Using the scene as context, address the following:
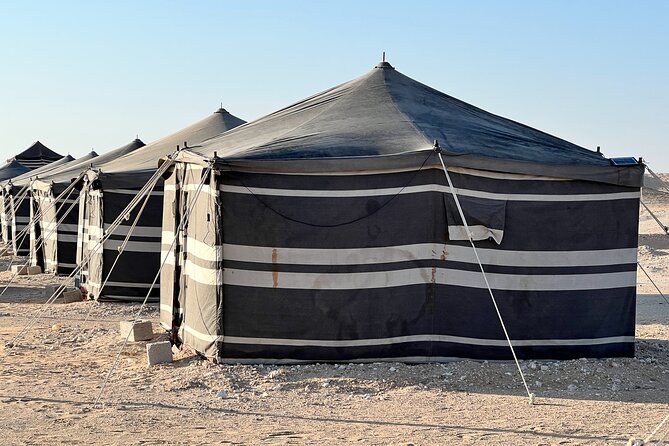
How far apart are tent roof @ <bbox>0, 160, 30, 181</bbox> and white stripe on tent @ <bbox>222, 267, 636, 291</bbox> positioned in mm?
25330

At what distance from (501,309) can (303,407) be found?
104 inches

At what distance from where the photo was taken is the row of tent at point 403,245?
880cm

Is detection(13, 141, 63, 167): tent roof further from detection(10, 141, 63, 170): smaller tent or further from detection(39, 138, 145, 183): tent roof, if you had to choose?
detection(39, 138, 145, 183): tent roof

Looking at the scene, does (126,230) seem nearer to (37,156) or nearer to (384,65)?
(384,65)

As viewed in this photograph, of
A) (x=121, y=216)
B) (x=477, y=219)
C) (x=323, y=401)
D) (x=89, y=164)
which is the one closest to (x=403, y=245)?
(x=477, y=219)

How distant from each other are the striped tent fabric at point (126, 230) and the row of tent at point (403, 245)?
14.6ft

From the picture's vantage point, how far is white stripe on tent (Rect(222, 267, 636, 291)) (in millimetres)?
8820

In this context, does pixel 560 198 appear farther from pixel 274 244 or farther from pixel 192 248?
pixel 192 248

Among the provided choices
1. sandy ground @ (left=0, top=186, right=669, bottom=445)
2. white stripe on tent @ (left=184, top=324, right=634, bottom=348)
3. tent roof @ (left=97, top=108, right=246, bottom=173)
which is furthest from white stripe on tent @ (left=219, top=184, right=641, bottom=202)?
tent roof @ (left=97, top=108, right=246, bottom=173)

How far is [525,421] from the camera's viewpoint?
23.2ft

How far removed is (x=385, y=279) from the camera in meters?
8.89

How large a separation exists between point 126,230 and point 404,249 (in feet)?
22.8

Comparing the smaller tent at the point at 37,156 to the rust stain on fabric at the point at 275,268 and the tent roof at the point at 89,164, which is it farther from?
the rust stain on fabric at the point at 275,268

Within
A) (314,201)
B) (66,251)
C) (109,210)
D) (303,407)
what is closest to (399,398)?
(303,407)
